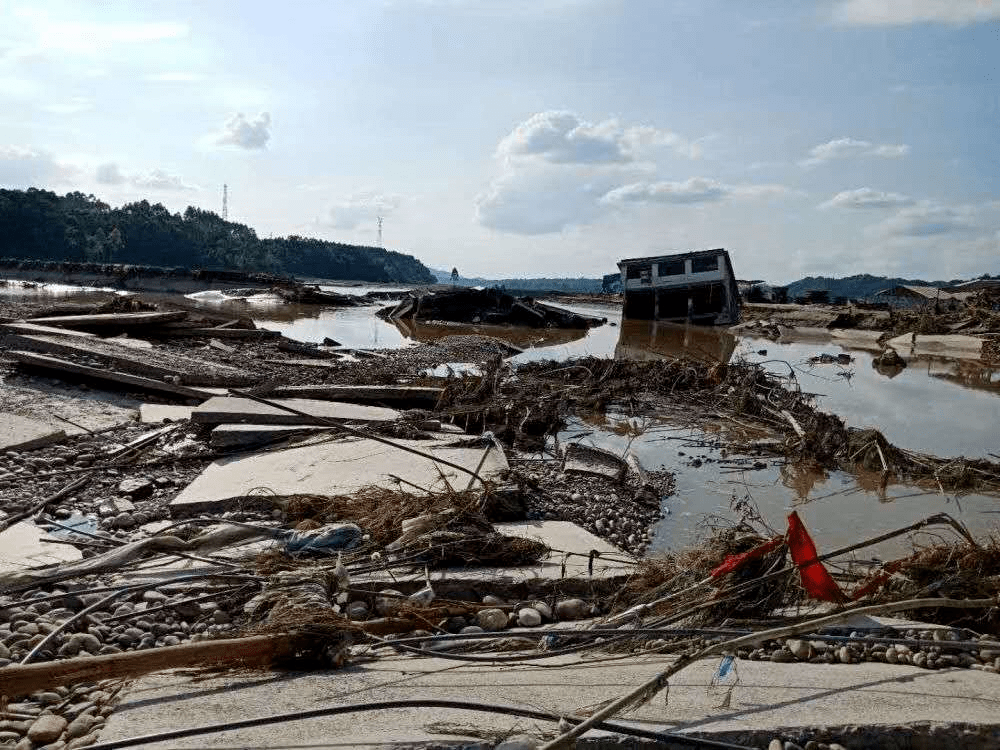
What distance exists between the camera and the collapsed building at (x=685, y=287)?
30.2 metres

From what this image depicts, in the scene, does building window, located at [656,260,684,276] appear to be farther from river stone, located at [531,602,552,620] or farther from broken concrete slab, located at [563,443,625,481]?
river stone, located at [531,602,552,620]

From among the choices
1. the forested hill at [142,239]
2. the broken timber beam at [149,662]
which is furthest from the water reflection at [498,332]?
the forested hill at [142,239]

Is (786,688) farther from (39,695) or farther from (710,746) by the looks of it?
(39,695)

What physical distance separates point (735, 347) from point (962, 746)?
21.3m

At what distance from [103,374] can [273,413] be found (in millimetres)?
2796

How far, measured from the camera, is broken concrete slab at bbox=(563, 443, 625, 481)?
22.5 feet

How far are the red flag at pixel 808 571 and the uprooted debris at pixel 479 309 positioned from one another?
86.8 feet

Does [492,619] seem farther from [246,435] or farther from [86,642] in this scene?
[246,435]

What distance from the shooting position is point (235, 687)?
2680 millimetres

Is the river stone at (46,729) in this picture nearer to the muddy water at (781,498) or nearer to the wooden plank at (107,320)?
the muddy water at (781,498)

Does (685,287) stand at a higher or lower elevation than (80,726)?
higher

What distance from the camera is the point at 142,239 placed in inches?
3659

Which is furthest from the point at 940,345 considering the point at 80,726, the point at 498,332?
the point at 80,726

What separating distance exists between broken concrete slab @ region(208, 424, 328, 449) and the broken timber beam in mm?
3876
